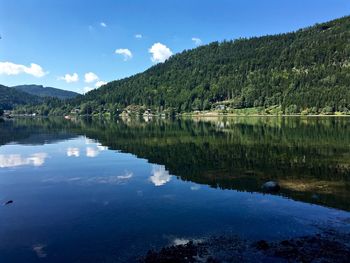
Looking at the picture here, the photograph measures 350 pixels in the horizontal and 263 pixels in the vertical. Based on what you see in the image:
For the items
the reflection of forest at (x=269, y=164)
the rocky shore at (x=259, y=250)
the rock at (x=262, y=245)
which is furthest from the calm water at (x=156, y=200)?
the rock at (x=262, y=245)

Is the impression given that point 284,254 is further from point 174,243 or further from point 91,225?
point 91,225

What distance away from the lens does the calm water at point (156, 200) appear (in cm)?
2872

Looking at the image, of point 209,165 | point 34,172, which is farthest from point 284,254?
point 34,172

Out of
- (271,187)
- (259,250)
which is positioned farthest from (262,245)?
(271,187)

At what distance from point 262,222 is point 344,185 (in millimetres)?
19147

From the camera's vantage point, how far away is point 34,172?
60812 millimetres

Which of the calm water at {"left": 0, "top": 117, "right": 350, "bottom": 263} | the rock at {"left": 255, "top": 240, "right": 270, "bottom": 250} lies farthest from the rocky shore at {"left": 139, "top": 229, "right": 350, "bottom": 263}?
the calm water at {"left": 0, "top": 117, "right": 350, "bottom": 263}

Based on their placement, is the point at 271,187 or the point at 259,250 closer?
the point at 259,250

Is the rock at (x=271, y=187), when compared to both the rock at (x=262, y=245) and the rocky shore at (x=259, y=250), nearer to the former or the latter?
the rocky shore at (x=259, y=250)

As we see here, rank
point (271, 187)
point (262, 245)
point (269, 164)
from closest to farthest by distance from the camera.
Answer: point (262, 245), point (271, 187), point (269, 164)

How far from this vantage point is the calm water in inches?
1131

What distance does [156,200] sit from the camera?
133 feet

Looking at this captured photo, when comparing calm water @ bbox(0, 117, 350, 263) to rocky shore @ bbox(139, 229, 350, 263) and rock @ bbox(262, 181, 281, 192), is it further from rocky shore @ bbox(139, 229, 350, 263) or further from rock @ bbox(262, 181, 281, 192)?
rocky shore @ bbox(139, 229, 350, 263)

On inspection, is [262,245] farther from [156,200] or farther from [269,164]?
[269,164]
